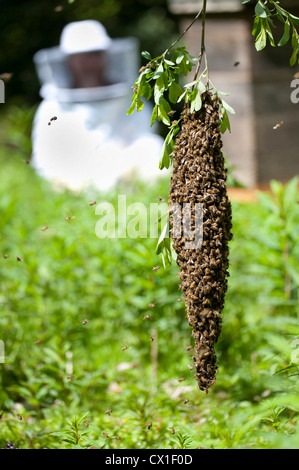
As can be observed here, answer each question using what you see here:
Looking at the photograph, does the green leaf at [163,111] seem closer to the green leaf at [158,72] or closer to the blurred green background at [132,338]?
the green leaf at [158,72]

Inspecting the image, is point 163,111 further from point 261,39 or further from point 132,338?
point 132,338

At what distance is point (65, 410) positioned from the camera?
2.37m

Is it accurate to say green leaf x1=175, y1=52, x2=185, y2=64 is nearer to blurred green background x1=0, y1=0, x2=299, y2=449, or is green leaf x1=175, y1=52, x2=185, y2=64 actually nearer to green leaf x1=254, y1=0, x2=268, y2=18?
green leaf x1=254, y1=0, x2=268, y2=18

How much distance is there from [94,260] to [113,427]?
1.16 meters

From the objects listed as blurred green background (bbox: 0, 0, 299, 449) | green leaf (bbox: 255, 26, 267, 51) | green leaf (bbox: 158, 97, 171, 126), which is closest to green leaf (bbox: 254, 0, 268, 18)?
green leaf (bbox: 255, 26, 267, 51)

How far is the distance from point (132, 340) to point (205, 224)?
5.60 feet

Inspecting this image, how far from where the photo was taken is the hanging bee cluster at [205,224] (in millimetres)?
1575

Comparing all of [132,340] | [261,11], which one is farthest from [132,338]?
[261,11]

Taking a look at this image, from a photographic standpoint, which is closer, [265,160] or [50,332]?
[50,332]

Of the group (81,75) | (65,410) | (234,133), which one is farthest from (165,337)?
(81,75)

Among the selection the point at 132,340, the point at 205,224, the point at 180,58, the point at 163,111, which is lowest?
the point at 132,340

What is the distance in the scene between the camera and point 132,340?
10.3 ft
